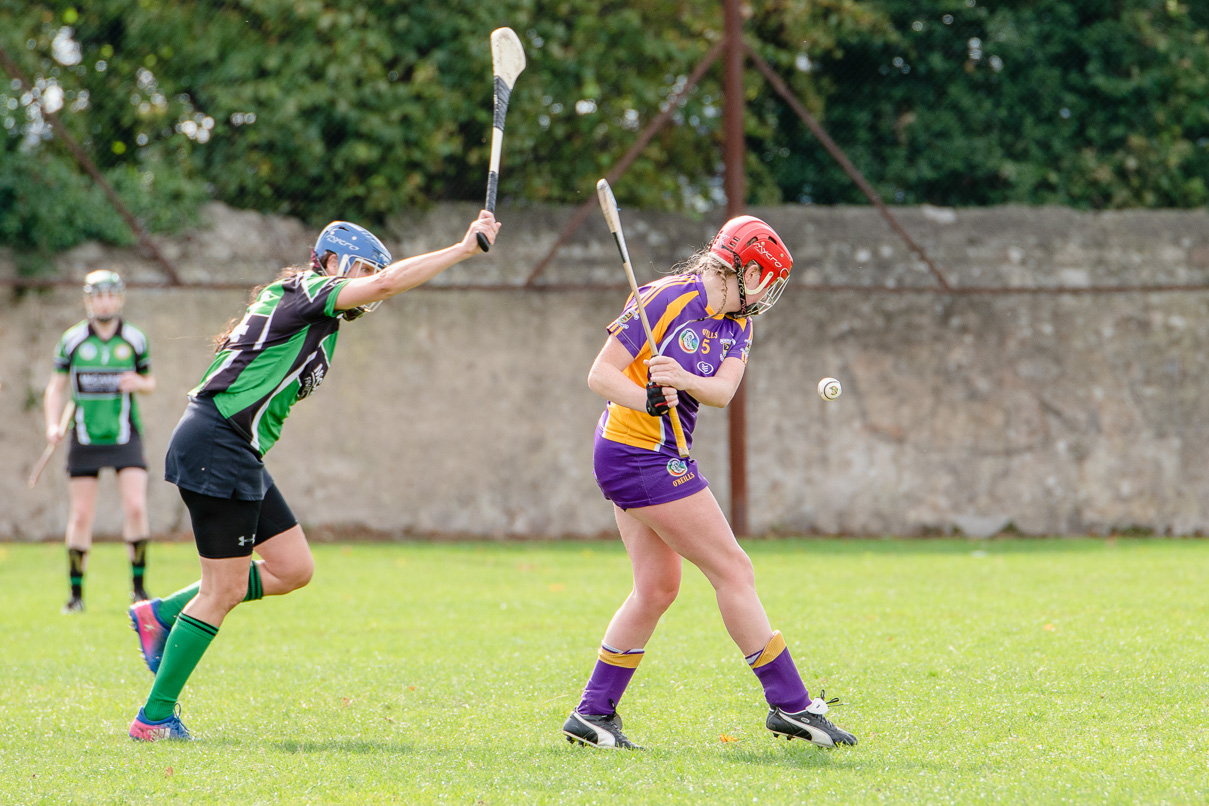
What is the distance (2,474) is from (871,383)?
8.43m

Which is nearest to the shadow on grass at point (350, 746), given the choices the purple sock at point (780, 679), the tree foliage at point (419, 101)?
the purple sock at point (780, 679)

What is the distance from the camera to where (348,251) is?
438 centimetres

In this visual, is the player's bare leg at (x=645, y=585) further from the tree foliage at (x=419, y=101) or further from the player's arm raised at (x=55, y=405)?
the tree foliage at (x=419, y=101)

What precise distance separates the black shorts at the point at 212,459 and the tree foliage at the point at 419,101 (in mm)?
8003

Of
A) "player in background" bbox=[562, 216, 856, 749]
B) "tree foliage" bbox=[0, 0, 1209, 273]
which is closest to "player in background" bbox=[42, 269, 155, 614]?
"tree foliage" bbox=[0, 0, 1209, 273]

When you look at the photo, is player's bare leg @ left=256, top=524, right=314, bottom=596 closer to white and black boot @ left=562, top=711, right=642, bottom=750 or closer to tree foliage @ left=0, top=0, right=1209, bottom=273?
white and black boot @ left=562, top=711, right=642, bottom=750

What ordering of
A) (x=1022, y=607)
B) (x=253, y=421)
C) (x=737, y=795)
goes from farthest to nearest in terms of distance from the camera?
(x=1022, y=607), (x=253, y=421), (x=737, y=795)

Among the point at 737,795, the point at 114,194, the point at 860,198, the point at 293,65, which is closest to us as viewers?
the point at 737,795

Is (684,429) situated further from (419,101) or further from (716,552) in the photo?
(419,101)

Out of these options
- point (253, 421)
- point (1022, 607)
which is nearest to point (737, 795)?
point (253, 421)

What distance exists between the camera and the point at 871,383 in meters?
11.8

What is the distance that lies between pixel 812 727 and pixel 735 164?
8292 mm

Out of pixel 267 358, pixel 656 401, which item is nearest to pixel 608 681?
pixel 656 401

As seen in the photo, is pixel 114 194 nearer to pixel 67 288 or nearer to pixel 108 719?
pixel 67 288
